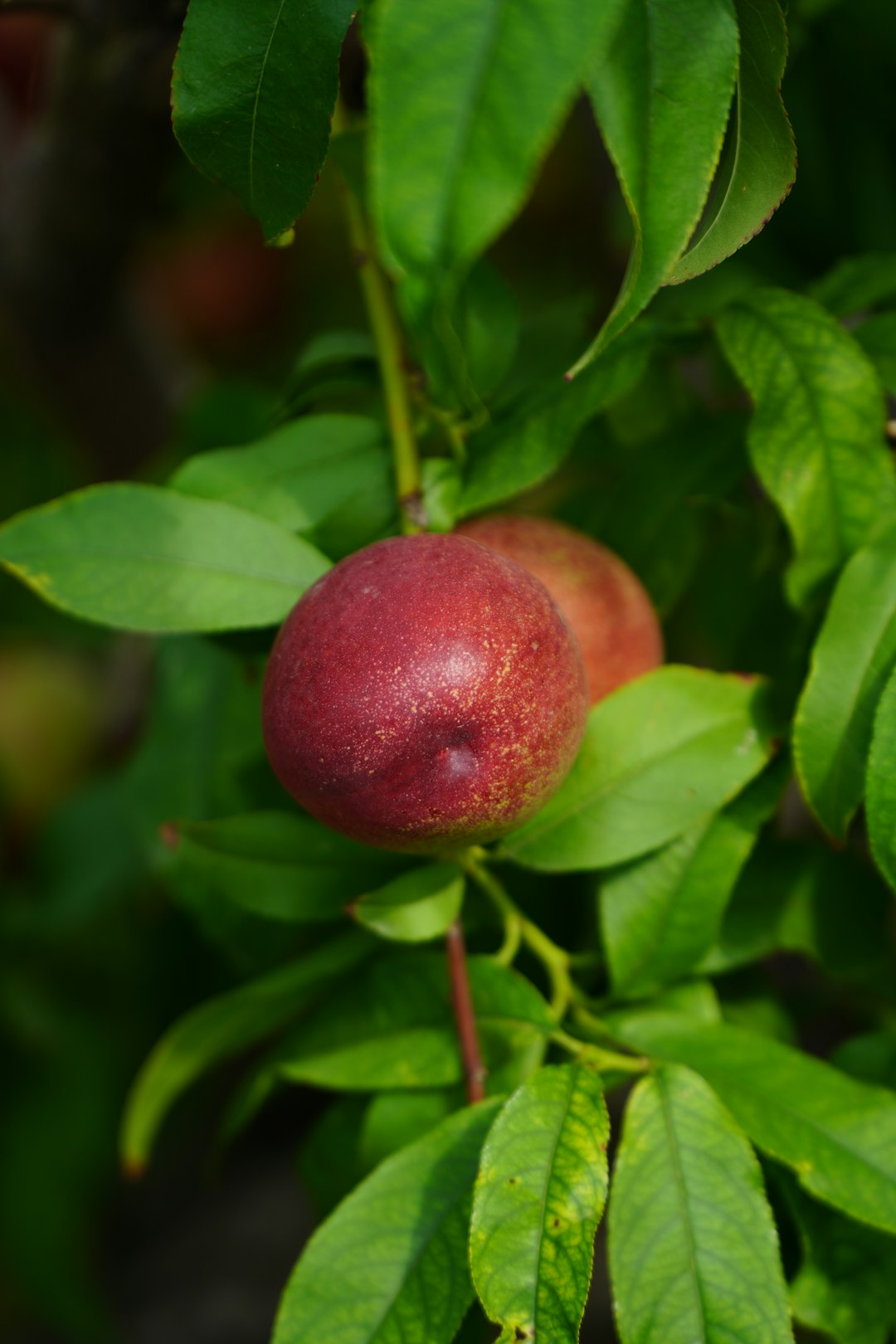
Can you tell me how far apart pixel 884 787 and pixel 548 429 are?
9.9 inches

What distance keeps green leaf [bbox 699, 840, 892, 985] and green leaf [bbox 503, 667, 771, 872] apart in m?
0.13

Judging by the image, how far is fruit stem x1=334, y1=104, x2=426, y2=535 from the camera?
2.16ft

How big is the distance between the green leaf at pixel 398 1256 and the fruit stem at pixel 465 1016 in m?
0.03

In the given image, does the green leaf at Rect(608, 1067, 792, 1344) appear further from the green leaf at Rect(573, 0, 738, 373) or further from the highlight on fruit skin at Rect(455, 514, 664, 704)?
the green leaf at Rect(573, 0, 738, 373)

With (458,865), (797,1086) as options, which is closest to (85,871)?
(458,865)

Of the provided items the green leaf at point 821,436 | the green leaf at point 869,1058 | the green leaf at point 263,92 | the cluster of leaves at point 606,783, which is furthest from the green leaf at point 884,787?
the green leaf at point 263,92

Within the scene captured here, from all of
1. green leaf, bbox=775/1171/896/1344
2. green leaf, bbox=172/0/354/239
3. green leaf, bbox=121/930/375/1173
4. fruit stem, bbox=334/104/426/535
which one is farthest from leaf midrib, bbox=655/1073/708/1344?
green leaf, bbox=172/0/354/239

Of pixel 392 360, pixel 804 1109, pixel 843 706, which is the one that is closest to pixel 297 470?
pixel 392 360

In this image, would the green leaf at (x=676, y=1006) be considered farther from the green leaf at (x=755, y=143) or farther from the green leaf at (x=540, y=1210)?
the green leaf at (x=755, y=143)

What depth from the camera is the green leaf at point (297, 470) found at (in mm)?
673

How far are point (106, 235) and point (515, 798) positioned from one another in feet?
2.44

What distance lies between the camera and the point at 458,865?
62 cm

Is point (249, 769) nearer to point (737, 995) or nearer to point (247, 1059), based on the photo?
point (737, 995)

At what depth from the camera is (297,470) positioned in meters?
0.68
